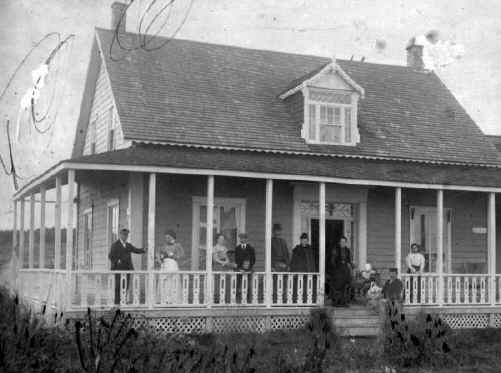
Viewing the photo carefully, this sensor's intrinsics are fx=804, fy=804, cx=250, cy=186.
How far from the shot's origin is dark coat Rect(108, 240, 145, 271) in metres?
16.1

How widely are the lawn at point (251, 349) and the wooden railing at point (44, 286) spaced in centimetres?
64

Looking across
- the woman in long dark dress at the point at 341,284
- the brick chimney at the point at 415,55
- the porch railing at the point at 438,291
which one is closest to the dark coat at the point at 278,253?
the woman in long dark dress at the point at 341,284

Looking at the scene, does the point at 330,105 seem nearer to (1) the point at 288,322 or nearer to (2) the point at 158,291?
(1) the point at 288,322

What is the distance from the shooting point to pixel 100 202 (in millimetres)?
21938

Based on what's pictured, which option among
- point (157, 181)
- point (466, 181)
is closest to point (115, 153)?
point (157, 181)

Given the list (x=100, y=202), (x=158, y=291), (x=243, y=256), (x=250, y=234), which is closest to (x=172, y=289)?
(x=158, y=291)

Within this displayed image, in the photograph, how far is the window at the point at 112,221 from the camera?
20.5m

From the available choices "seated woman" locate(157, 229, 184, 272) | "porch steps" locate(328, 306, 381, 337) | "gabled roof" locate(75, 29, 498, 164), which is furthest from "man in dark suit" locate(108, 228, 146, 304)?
"porch steps" locate(328, 306, 381, 337)

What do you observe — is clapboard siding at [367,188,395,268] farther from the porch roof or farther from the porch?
the porch roof

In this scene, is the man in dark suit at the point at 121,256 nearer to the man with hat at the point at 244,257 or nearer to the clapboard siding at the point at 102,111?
the man with hat at the point at 244,257

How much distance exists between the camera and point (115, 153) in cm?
1694

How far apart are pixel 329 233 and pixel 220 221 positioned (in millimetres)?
3138

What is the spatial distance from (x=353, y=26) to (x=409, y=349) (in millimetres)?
10452

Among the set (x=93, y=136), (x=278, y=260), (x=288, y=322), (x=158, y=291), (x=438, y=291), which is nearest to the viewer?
(x=158, y=291)
